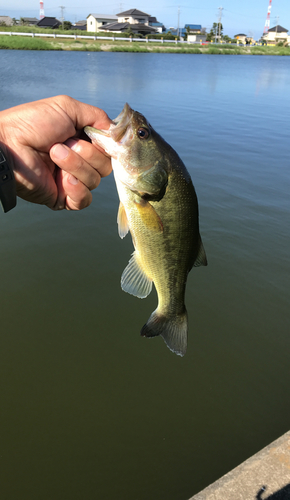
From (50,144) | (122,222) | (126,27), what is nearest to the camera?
(122,222)

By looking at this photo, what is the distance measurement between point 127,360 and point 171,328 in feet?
6.73

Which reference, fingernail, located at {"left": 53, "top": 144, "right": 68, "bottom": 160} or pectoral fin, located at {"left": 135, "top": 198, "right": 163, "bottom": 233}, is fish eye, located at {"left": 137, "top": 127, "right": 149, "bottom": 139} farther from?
fingernail, located at {"left": 53, "top": 144, "right": 68, "bottom": 160}

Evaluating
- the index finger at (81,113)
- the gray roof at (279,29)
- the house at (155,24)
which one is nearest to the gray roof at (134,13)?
the house at (155,24)

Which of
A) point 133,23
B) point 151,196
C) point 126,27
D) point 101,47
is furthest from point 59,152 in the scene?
point 133,23

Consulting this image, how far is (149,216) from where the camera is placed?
6.27 ft

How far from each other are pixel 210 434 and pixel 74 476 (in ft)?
4.18

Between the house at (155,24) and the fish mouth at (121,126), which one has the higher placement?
the house at (155,24)

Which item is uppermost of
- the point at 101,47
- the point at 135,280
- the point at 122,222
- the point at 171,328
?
the point at 101,47

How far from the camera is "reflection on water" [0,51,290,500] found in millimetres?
3162

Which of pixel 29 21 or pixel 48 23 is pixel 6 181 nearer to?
pixel 48 23

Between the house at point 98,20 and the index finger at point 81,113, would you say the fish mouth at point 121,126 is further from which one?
the house at point 98,20

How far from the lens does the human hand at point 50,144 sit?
6.82 ft

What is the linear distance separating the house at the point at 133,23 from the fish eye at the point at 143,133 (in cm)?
→ 8765

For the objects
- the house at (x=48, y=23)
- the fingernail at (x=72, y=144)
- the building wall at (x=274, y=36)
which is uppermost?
the building wall at (x=274, y=36)
